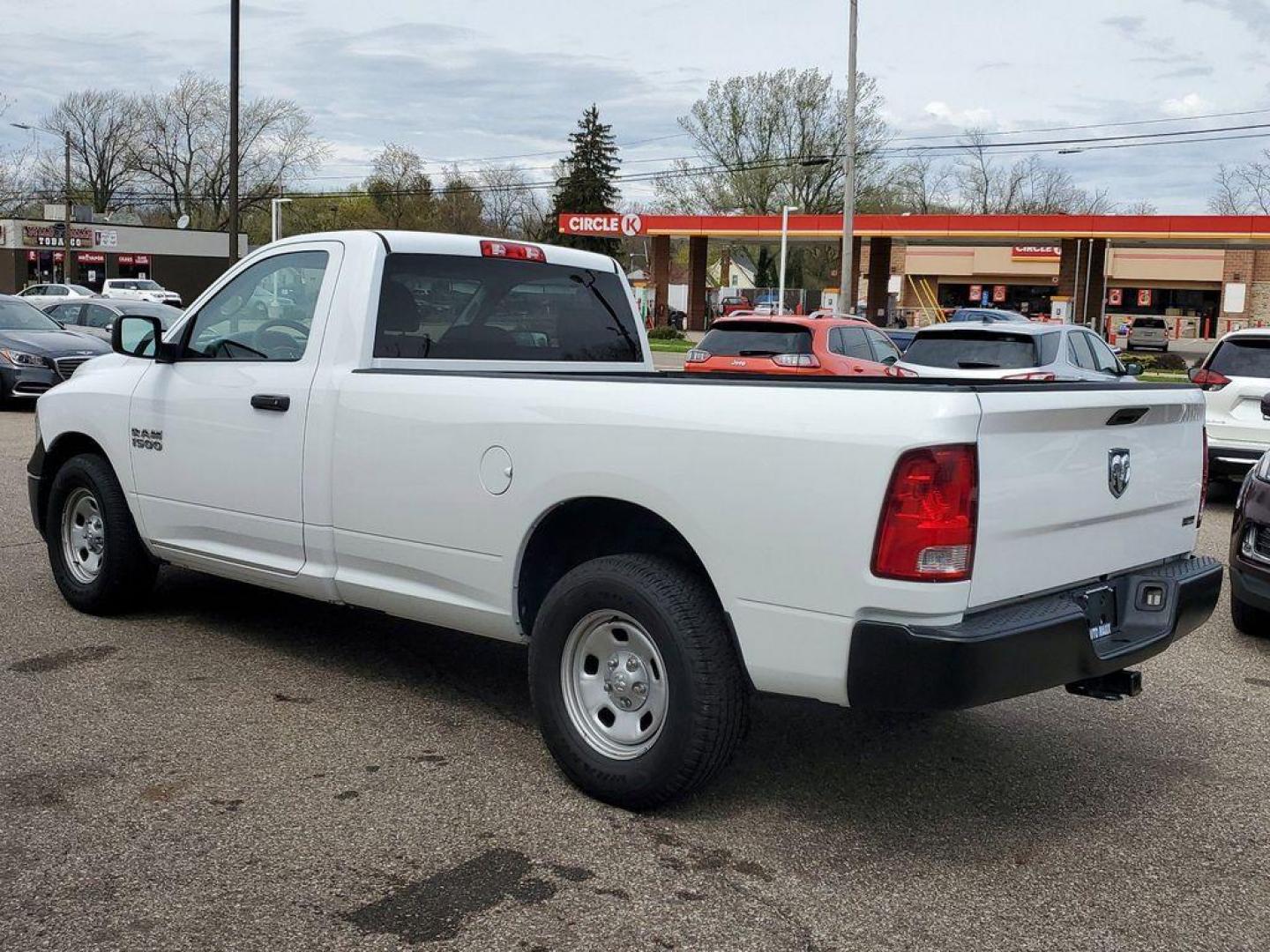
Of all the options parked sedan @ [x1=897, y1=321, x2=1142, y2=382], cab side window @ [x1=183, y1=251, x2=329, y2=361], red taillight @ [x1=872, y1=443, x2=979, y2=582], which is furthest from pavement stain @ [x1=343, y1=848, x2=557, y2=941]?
parked sedan @ [x1=897, y1=321, x2=1142, y2=382]

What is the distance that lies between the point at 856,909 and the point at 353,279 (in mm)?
3158

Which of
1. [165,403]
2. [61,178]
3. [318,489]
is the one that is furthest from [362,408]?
[61,178]

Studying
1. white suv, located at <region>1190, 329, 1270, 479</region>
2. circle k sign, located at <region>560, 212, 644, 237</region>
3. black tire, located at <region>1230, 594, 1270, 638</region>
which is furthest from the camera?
circle k sign, located at <region>560, 212, 644, 237</region>

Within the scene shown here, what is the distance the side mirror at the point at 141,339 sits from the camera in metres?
5.86

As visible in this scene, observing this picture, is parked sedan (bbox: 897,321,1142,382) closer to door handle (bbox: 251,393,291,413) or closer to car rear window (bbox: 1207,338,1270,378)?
car rear window (bbox: 1207,338,1270,378)

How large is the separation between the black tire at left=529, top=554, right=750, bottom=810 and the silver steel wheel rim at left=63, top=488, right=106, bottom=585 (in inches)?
126

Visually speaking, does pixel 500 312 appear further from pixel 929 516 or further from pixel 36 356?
pixel 36 356

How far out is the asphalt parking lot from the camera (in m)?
3.38

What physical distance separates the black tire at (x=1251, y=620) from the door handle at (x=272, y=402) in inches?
194

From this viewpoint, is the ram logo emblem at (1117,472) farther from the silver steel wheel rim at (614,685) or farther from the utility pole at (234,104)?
the utility pole at (234,104)

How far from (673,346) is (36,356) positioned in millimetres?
27825

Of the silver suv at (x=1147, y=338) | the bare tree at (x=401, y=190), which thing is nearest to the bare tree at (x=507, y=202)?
the bare tree at (x=401, y=190)

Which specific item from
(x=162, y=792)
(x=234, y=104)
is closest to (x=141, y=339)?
(x=162, y=792)

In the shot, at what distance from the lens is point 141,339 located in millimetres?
6059
